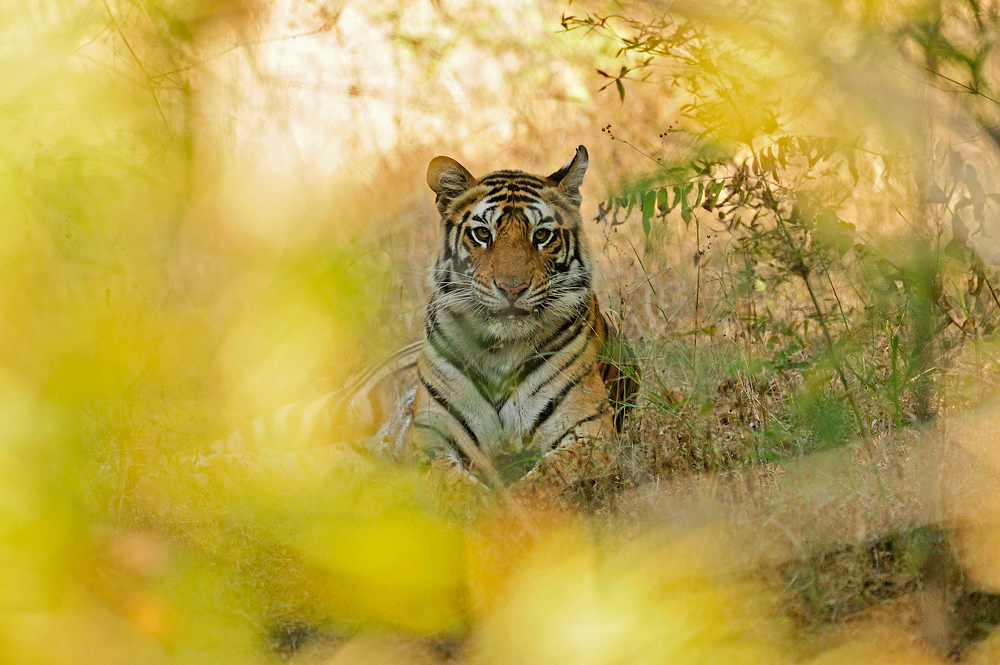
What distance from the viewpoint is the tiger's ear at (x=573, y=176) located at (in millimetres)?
3957

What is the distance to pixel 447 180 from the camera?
4023mm

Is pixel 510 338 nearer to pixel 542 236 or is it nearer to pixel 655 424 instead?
pixel 542 236

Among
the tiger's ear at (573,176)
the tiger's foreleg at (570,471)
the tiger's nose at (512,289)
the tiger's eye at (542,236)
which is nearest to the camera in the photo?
the tiger's foreleg at (570,471)

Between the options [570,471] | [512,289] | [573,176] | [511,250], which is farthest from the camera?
[573,176]

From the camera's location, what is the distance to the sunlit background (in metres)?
2.22

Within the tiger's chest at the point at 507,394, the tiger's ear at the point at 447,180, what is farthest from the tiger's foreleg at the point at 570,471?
the tiger's ear at the point at 447,180

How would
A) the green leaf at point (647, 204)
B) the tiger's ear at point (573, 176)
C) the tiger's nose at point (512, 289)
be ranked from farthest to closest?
the tiger's ear at point (573, 176)
the tiger's nose at point (512, 289)
the green leaf at point (647, 204)

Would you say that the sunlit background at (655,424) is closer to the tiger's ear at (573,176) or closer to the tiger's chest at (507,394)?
the tiger's chest at (507,394)

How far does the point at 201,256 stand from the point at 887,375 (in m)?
4.41

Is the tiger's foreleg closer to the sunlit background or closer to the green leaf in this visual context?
the sunlit background

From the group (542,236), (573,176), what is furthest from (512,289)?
(573,176)

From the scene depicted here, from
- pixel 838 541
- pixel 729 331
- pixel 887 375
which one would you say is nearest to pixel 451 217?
pixel 729 331

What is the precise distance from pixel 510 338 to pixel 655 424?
27.5 inches

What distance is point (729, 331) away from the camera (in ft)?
13.3
